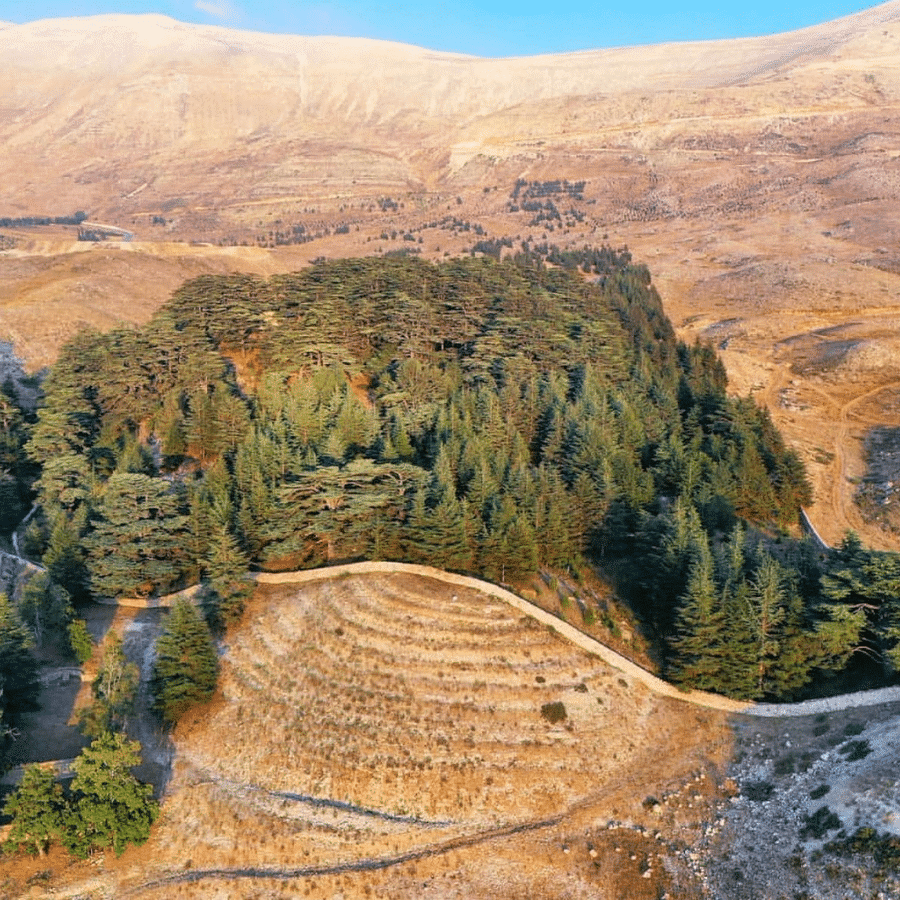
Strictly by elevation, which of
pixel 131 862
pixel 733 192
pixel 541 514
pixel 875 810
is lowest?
pixel 131 862

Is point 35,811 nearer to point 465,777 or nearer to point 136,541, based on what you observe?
point 465,777

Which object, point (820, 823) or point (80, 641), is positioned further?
point (80, 641)

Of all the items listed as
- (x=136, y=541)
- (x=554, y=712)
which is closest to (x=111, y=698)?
(x=136, y=541)

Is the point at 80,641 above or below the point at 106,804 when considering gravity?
above

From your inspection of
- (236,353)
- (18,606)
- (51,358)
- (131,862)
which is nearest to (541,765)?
(131,862)

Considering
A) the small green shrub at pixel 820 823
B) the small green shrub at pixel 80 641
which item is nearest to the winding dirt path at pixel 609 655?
the small green shrub at pixel 820 823

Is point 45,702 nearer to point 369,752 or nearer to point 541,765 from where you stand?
point 369,752
